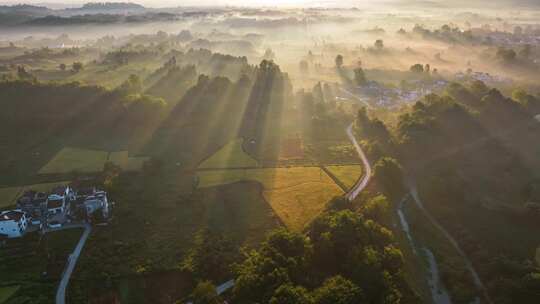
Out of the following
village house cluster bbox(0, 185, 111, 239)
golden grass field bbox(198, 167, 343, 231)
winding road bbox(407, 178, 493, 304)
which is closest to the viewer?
winding road bbox(407, 178, 493, 304)

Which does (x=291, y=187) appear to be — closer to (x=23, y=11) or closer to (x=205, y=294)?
(x=205, y=294)

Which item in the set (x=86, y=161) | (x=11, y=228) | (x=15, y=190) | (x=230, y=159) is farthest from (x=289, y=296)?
(x=86, y=161)

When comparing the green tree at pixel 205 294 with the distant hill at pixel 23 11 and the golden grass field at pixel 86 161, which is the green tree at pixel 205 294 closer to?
the golden grass field at pixel 86 161

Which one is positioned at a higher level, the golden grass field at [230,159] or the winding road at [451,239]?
the golden grass field at [230,159]

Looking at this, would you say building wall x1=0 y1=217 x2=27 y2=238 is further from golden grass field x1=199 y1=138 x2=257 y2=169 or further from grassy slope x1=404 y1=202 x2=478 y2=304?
grassy slope x1=404 y1=202 x2=478 y2=304

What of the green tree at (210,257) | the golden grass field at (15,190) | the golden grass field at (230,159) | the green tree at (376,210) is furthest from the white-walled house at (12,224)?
the green tree at (376,210)

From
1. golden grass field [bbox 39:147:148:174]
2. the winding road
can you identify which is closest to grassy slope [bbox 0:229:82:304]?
golden grass field [bbox 39:147:148:174]

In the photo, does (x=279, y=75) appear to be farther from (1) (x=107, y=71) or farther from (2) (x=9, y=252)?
(2) (x=9, y=252)
